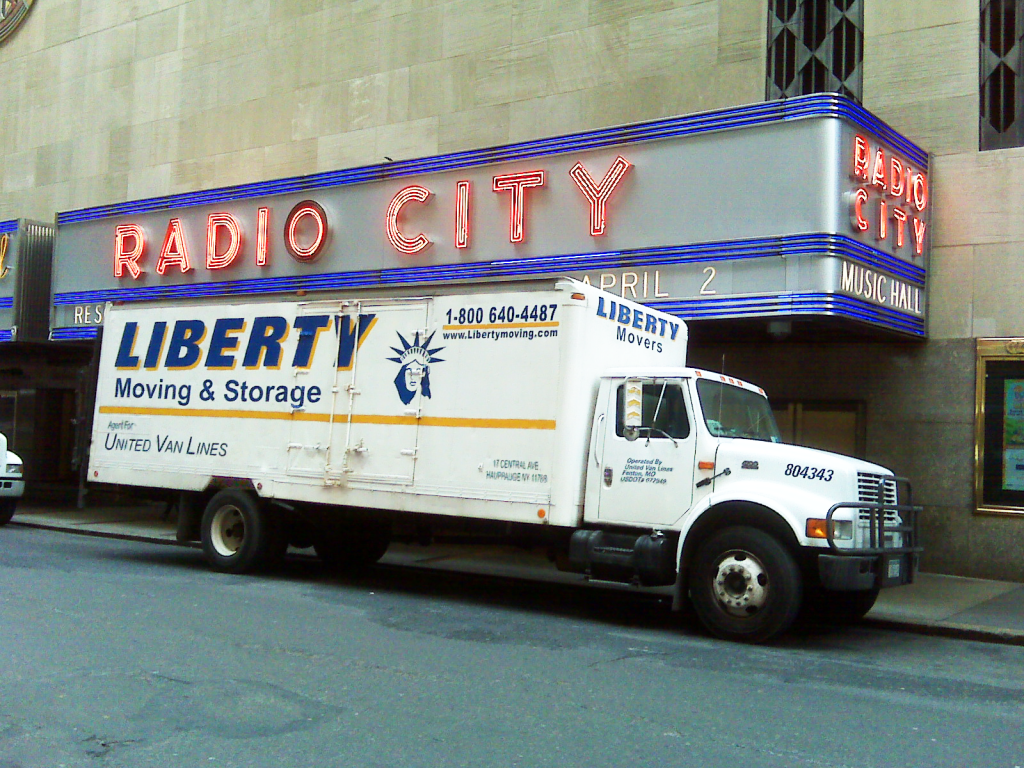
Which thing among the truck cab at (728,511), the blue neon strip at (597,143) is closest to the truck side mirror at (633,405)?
the truck cab at (728,511)

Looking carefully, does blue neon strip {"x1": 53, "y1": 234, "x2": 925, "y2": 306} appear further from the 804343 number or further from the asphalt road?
the asphalt road

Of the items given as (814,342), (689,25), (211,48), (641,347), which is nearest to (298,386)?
(641,347)

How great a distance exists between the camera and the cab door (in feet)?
31.7

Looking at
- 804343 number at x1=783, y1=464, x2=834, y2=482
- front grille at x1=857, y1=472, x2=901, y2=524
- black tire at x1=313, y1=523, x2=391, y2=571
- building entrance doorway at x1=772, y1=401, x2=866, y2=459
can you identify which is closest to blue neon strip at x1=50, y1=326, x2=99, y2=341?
black tire at x1=313, y1=523, x2=391, y2=571

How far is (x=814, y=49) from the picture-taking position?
1505 centimetres

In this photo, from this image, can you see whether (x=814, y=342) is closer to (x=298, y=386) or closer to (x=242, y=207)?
(x=298, y=386)

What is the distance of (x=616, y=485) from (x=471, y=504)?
155 centimetres

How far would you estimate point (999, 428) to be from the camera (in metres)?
13.4

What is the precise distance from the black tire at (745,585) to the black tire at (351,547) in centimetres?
469

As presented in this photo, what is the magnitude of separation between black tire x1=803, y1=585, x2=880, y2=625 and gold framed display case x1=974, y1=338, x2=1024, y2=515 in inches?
161

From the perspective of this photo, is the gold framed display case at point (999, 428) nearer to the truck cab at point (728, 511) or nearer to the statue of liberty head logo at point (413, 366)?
the truck cab at point (728, 511)

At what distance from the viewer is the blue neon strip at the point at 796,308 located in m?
11.9

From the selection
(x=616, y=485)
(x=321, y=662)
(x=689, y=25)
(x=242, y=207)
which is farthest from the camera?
(x=242, y=207)

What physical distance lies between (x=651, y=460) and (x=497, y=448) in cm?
159
